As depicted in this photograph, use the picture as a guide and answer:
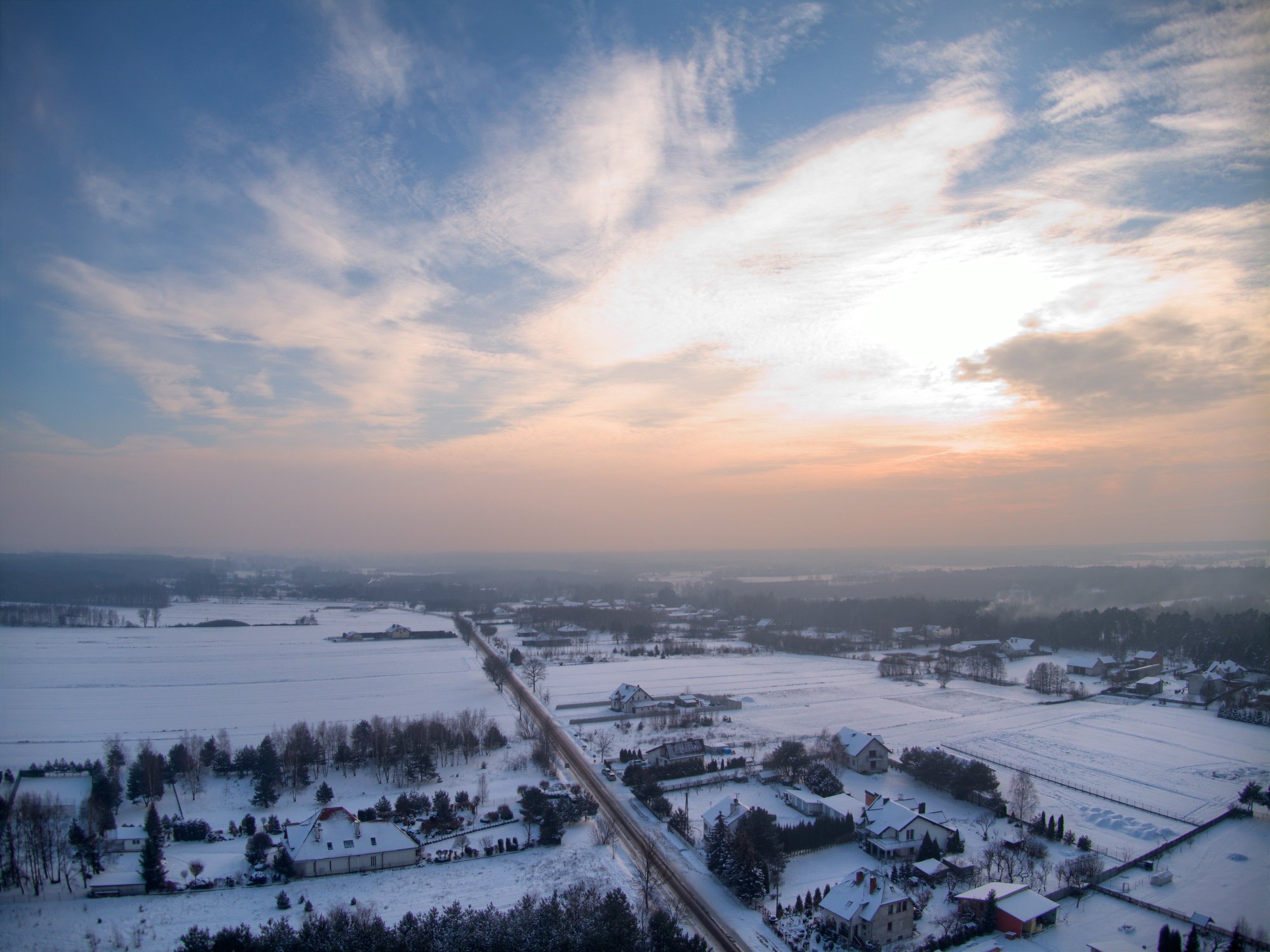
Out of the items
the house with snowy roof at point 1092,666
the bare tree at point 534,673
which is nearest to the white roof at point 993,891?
the bare tree at point 534,673

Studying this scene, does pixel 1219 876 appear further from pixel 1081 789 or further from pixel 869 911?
pixel 869 911

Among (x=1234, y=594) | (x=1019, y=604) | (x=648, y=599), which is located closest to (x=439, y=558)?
(x=648, y=599)

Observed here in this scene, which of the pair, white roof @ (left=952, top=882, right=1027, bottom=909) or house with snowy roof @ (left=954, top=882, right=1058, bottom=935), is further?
white roof @ (left=952, top=882, right=1027, bottom=909)

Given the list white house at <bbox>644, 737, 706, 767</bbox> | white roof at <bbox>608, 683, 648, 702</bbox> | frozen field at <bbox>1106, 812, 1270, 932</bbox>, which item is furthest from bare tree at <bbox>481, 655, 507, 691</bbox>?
frozen field at <bbox>1106, 812, 1270, 932</bbox>

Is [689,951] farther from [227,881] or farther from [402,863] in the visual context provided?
[227,881]

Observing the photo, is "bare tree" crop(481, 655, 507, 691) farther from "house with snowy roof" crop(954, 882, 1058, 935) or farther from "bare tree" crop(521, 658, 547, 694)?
"house with snowy roof" crop(954, 882, 1058, 935)

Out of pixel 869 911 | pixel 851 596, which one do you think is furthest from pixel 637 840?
pixel 851 596

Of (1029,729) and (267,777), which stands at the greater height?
(267,777)
